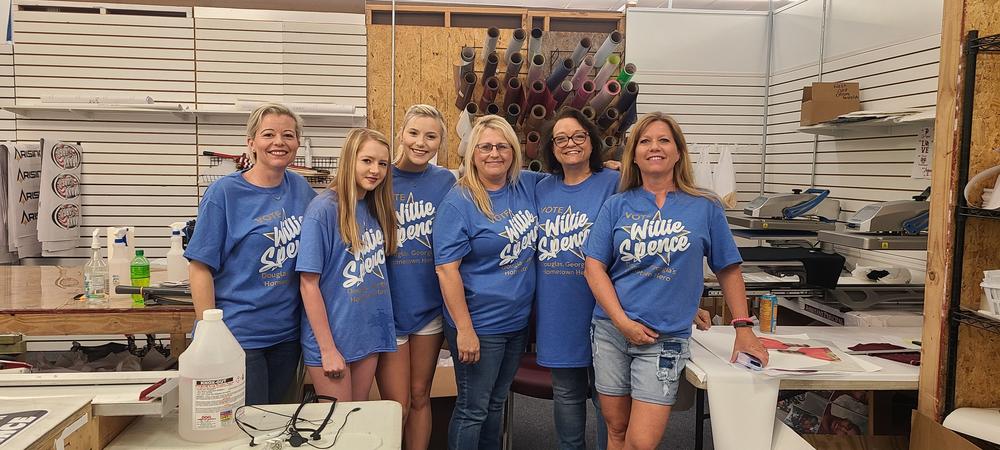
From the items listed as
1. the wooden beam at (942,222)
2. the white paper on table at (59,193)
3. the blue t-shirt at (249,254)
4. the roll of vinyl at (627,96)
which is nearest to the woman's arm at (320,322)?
the blue t-shirt at (249,254)

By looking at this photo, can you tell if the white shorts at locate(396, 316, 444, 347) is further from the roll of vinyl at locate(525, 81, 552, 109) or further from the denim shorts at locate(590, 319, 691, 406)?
the roll of vinyl at locate(525, 81, 552, 109)

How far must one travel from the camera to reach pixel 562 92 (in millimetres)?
4340

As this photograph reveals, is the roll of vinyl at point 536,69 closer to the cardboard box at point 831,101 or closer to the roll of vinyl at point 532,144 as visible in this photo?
the roll of vinyl at point 532,144

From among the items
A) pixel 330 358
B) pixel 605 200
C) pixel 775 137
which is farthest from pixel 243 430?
pixel 775 137

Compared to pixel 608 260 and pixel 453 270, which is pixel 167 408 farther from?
pixel 608 260

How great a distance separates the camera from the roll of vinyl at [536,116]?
14.1ft

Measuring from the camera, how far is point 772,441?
2.36 meters

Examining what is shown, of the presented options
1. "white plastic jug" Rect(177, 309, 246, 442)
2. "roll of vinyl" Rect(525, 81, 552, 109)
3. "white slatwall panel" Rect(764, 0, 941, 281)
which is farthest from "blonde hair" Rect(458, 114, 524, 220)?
"white slatwall panel" Rect(764, 0, 941, 281)

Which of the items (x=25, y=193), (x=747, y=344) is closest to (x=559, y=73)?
(x=747, y=344)

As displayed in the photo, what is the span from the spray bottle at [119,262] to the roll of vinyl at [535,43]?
99.9 inches

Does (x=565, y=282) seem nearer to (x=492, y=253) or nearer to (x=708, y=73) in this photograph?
(x=492, y=253)

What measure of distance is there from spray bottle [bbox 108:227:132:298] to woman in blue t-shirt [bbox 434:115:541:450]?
166 cm

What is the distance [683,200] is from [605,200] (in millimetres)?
279

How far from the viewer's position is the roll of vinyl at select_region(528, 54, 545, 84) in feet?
13.8
